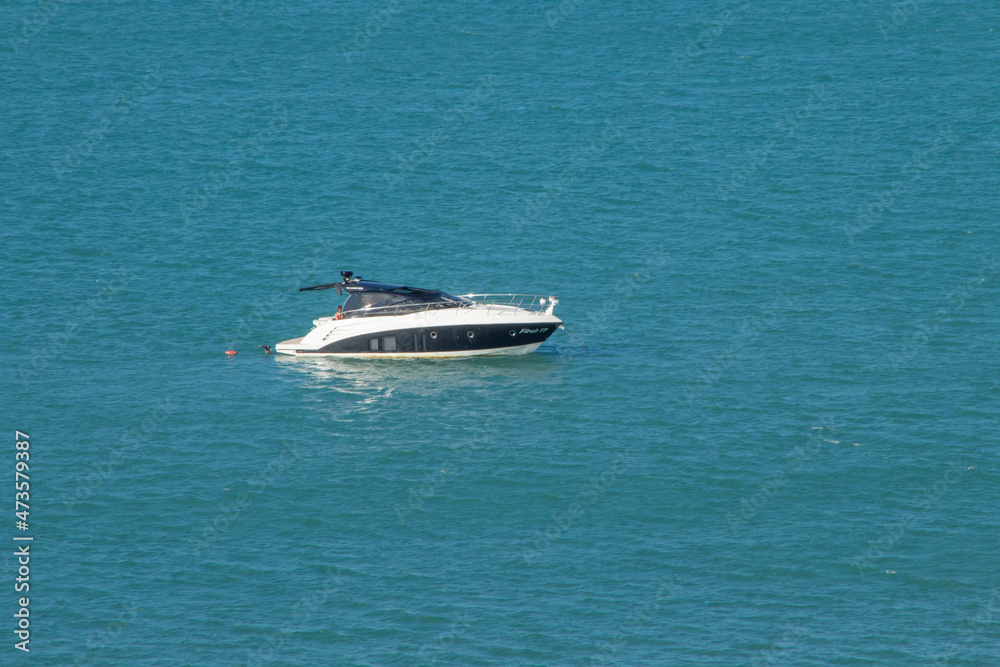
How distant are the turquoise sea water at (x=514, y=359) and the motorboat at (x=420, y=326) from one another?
106 cm

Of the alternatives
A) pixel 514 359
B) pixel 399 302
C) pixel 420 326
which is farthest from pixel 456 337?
pixel 399 302

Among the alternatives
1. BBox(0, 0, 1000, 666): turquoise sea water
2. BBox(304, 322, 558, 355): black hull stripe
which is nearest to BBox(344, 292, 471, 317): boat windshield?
BBox(304, 322, 558, 355): black hull stripe

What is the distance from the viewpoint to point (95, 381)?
2367 inches

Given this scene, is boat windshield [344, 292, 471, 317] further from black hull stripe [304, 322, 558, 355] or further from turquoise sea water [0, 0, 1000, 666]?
turquoise sea water [0, 0, 1000, 666]

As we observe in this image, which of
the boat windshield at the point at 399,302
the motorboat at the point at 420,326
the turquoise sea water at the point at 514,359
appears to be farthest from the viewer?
the boat windshield at the point at 399,302

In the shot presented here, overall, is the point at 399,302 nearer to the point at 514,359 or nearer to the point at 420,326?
the point at 420,326

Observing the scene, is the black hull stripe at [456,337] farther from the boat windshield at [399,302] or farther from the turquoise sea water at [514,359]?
the boat windshield at [399,302]

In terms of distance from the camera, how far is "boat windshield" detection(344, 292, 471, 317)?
61625 millimetres

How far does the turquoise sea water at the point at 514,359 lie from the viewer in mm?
41156

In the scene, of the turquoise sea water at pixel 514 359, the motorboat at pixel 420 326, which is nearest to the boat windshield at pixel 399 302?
the motorboat at pixel 420 326

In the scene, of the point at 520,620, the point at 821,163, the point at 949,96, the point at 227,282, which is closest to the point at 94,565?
the point at 520,620

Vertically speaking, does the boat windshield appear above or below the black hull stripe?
above

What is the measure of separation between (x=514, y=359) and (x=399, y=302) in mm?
6405

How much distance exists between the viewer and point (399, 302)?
61.8 meters
